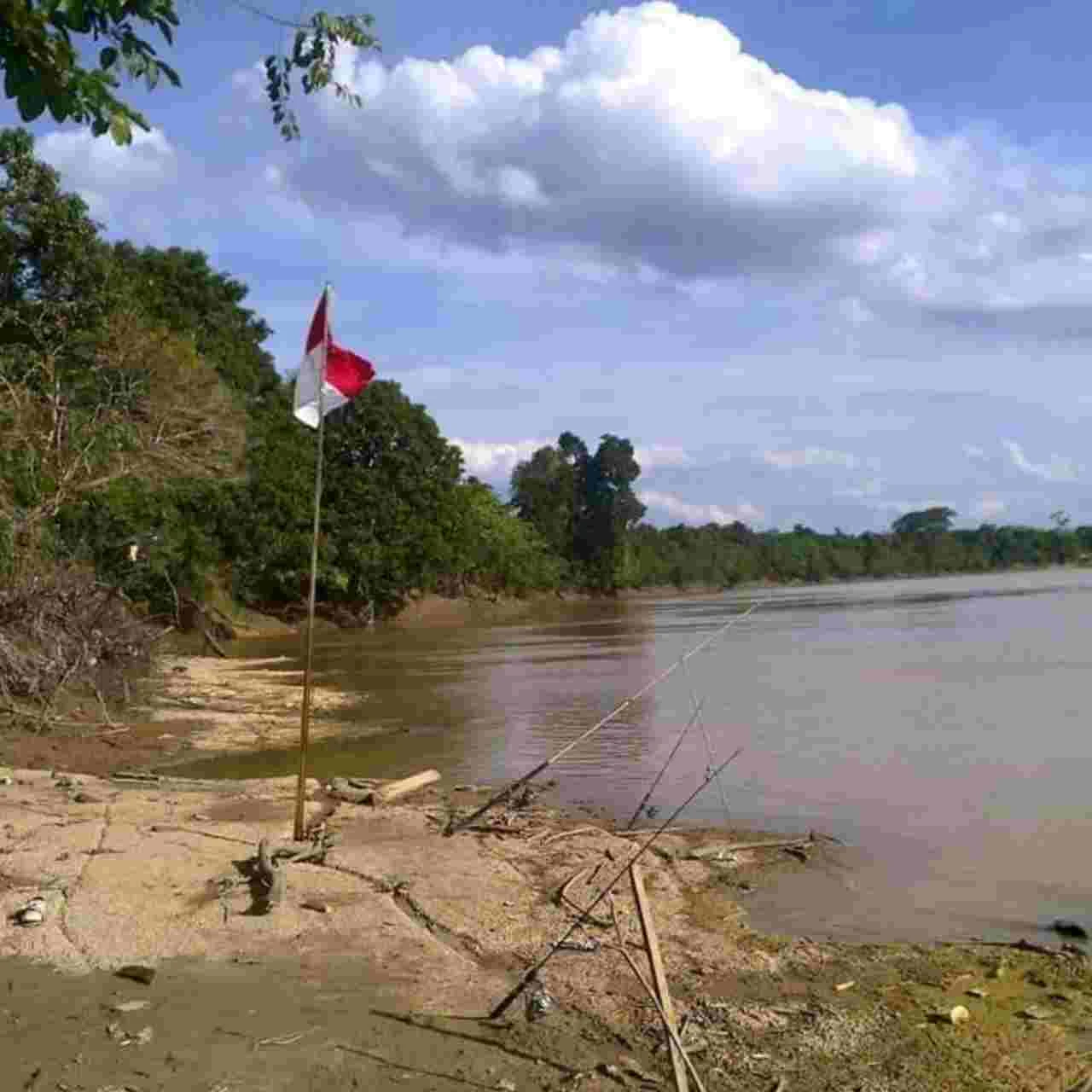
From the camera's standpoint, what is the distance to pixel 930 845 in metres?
9.64

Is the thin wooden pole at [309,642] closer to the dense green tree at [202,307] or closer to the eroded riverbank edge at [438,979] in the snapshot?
the eroded riverbank edge at [438,979]

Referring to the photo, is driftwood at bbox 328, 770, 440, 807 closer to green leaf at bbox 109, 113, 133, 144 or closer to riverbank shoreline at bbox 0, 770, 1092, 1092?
riverbank shoreline at bbox 0, 770, 1092, 1092

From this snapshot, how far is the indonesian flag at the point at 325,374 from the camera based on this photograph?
7664mm

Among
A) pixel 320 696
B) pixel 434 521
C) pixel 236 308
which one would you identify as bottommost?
pixel 320 696

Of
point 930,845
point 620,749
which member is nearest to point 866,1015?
point 930,845

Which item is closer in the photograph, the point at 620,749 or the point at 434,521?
the point at 620,749

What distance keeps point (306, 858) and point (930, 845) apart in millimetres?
5241

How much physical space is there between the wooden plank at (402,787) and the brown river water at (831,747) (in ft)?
4.52

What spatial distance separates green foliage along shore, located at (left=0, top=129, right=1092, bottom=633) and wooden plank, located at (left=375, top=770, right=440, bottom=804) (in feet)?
17.5

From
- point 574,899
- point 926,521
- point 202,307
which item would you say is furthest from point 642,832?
point 926,521

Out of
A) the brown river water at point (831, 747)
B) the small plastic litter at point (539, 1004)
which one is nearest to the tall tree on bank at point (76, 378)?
the brown river water at point (831, 747)

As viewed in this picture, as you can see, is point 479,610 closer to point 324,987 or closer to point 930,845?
point 930,845

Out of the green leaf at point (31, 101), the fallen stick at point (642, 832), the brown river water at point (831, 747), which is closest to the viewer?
the green leaf at point (31, 101)

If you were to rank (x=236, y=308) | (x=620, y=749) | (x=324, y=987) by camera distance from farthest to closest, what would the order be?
(x=236, y=308)
(x=620, y=749)
(x=324, y=987)
